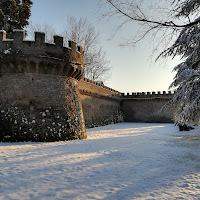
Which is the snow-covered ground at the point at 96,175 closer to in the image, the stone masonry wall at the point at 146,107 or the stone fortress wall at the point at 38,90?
the stone fortress wall at the point at 38,90

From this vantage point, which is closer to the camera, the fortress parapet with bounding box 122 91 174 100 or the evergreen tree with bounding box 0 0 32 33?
the evergreen tree with bounding box 0 0 32 33

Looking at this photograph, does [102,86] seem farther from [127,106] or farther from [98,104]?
[127,106]

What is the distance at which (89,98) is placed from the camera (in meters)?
17.1

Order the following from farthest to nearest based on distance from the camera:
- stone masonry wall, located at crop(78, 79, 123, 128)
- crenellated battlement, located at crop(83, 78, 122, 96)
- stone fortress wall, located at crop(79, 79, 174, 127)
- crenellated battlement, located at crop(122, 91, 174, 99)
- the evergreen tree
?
crenellated battlement, located at crop(122, 91, 174, 99) → stone fortress wall, located at crop(79, 79, 174, 127) → crenellated battlement, located at crop(83, 78, 122, 96) → stone masonry wall, located at crop(78, 79, 123, 128) → the evergreen tree

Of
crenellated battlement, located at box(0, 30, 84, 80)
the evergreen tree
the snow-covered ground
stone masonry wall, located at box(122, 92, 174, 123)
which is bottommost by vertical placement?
the snow-covered ground

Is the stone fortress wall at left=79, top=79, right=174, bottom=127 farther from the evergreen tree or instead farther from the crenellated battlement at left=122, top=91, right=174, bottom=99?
the evergreen tree

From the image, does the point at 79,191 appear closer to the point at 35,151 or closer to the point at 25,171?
the point at 25,171

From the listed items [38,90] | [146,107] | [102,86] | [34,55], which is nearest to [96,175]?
[38,90]

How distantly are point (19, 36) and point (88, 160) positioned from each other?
6137 millimetres

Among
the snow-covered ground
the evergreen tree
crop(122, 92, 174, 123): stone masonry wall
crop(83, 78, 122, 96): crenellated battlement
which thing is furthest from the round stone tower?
crop(122, 92, 174, 123): stone masonry wall

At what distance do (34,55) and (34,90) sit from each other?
157 cm

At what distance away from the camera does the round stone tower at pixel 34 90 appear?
304 inches

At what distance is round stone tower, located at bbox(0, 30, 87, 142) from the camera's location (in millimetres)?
7711

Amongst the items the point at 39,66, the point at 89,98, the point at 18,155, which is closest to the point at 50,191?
the point at 18,155
